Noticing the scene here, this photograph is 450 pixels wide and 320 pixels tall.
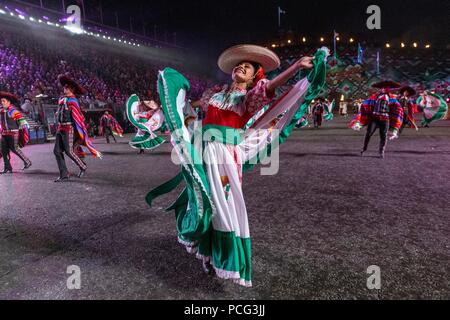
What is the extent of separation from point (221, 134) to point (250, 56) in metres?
0.74

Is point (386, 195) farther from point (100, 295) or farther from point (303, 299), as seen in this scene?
point (100, 295)

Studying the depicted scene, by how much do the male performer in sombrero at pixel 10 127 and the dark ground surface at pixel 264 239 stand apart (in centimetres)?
190

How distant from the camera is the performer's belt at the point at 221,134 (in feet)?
7.41

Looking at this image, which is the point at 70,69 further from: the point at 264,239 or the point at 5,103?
the point at 264,239

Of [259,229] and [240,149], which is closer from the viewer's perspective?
[240,149]

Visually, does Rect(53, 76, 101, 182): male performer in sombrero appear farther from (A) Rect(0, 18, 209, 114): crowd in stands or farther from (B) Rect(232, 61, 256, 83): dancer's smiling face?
(A) Rect(0, 18, 209, 114): crowd in stands

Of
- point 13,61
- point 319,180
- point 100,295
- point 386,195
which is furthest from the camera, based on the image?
point 13,61

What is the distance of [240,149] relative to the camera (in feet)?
8.18

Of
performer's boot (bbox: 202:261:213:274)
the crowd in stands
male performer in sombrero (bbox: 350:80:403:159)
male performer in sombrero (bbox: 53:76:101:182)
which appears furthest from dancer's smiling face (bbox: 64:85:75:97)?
the crowd in stands

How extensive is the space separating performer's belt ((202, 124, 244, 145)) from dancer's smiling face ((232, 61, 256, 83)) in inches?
17.9

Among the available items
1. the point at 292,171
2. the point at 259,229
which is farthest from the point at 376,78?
A: the point at 259,229

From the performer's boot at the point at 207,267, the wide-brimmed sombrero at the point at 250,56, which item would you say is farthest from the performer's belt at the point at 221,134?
the performer's boot at the point at 207,267

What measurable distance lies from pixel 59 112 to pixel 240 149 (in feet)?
18.0

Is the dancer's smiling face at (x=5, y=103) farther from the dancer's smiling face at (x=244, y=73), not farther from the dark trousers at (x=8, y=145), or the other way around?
the dancer's smiling face at (x=244, y=73)
